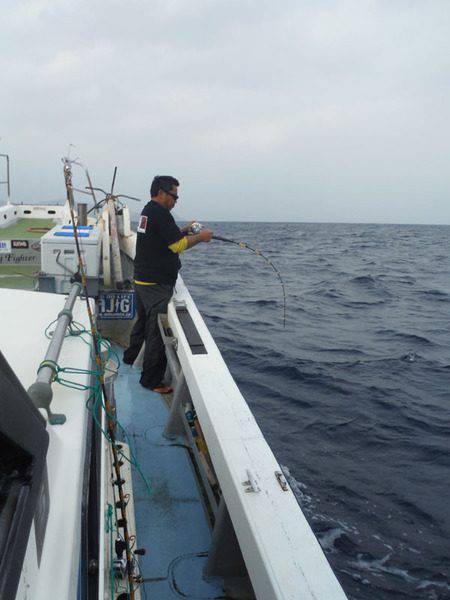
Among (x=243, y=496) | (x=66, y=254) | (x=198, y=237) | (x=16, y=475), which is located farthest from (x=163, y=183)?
(x=16, y=475)

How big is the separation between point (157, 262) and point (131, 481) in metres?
1.84

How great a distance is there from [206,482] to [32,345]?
4.90 feet

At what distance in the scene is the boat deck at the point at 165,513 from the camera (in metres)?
2.51

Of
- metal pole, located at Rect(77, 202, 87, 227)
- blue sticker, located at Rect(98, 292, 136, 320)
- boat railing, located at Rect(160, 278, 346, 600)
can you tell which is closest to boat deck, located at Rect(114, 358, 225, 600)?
boat railing, located at Rect(160, 278, 346, 600)

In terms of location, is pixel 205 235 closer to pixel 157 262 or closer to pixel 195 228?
pixel 195 228

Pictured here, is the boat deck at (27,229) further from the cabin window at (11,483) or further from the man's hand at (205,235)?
the cabin window at (11,483)

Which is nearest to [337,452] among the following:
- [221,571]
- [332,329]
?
[221,571]

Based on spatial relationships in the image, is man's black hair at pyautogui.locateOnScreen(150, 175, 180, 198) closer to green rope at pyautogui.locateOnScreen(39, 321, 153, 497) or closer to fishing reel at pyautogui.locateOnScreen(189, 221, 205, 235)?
fishing reel at pyautogui.locateOnScreen(189, 221, 205, 235)

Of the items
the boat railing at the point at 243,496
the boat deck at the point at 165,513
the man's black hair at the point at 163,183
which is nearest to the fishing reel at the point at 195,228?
the man's black hair at the point at 163,183

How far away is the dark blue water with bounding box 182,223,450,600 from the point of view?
11.3ft

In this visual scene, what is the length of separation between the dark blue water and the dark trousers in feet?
4.59

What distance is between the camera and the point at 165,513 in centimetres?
302

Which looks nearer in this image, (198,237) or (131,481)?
(131,481)

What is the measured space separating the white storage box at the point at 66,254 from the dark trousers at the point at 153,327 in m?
1.05
